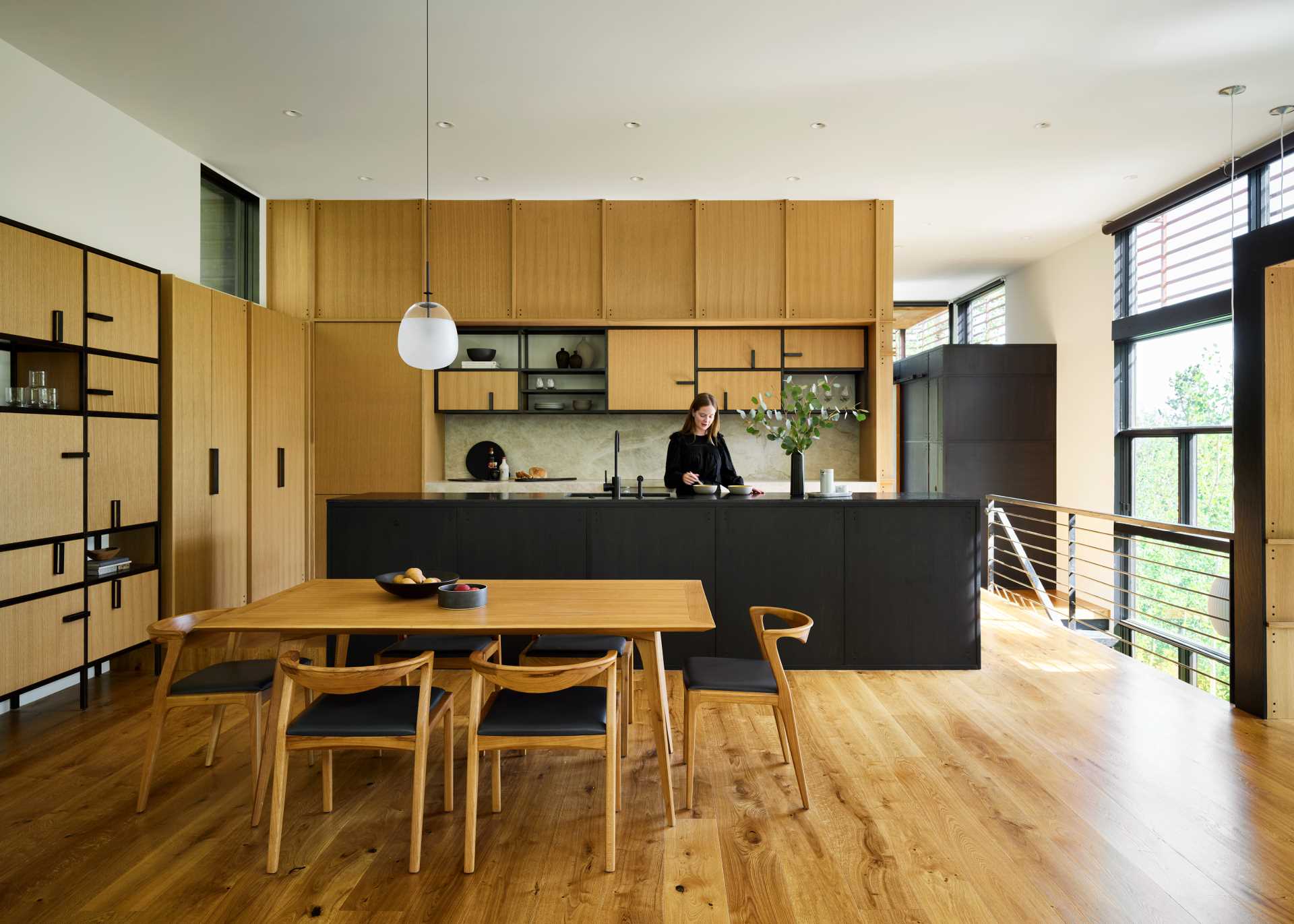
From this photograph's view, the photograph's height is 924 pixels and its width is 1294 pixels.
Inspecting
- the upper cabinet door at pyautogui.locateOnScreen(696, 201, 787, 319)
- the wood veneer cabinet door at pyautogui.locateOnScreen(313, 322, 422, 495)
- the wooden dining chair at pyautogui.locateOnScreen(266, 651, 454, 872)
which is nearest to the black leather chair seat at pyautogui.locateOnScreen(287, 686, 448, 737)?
the wooden dining chair at pyautogui.locateOnScreen(266, 651, 454, 872)

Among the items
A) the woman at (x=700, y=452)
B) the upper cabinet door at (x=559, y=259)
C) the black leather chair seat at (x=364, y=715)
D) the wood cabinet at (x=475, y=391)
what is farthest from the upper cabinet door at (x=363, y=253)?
the black leather chair seat at (x=364, y=715)

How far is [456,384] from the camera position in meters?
6.20

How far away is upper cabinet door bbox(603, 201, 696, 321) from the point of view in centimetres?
615

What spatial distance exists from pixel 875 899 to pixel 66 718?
3475 millimetres

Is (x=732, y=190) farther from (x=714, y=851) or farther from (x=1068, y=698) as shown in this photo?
(x=714, y=851)

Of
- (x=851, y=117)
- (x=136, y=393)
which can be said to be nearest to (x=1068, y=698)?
(x=851, y=117)

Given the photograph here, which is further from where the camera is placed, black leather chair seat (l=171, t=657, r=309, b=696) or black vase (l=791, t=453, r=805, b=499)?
black vase (l=791, t=453, r=805, b=499)

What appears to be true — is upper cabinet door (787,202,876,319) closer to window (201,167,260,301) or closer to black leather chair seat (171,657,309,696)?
window (201,167,260,301)

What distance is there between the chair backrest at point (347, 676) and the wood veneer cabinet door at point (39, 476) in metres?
1.98

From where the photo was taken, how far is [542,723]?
224 centimetres

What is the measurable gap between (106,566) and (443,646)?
197 cm

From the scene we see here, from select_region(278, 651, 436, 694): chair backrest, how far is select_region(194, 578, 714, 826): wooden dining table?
178 millimetres

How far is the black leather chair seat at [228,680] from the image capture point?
261cm

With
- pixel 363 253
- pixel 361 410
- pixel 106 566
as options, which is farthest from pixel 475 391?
pixel 106 566
